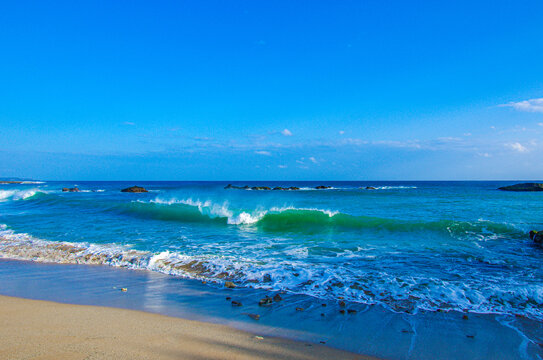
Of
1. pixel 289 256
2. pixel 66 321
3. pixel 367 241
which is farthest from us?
pixel 367 241

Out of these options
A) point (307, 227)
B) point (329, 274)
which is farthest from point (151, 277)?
point (307, 227)

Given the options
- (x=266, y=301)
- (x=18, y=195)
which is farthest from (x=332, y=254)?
(x=18, y=195)

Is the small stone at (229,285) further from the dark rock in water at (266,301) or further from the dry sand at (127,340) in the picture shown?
the dry sand at (127,340)

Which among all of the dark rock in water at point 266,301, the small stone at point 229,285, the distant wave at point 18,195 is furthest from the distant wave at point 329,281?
the distant wave at point 18,195

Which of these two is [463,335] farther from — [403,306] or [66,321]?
[66,321]

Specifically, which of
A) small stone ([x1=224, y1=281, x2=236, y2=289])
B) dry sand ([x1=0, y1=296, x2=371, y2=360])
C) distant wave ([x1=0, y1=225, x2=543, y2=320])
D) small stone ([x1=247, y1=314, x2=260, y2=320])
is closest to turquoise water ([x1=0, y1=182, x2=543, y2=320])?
distant wave ([x1=0, y1=225, x2=543, y2=320])

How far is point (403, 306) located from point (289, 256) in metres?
4.06

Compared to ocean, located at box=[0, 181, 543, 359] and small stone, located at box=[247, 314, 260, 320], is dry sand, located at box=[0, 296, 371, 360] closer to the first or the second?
small stone, located at box=[247, 314, 260, 320]

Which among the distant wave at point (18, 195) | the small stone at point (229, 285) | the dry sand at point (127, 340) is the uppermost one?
the distant wave at point (18, 195)

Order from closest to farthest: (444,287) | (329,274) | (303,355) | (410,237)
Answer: (303,355), (444,287), (329,274), (410,237)

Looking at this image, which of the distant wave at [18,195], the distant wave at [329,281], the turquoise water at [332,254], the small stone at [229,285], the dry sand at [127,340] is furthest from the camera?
the distant wave at [18,195]

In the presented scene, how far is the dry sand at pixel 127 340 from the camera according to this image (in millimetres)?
3400

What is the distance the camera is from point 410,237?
12.0m

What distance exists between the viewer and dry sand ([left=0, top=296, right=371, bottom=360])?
3400 millimetres
